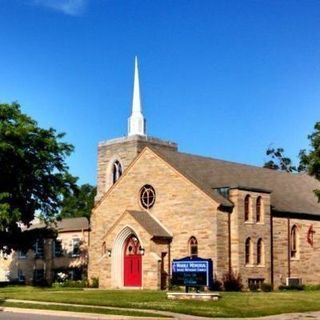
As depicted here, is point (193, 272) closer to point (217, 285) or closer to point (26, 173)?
point (217, 285)

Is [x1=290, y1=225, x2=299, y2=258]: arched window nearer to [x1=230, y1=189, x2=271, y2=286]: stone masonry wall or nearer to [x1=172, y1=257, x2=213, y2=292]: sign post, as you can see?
[x1=230, y1=189, x2=271, y2=286]: stone masonry wall

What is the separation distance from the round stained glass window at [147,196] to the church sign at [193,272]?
1178 centimetres

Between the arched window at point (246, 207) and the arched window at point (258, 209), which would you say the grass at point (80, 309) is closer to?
the arched window at point (246, 207)

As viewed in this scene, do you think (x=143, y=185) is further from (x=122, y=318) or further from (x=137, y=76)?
(x=137, y=76)

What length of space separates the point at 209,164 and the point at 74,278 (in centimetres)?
1789

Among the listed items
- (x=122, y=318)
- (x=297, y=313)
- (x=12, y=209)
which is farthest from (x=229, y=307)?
(x=12, y=209)

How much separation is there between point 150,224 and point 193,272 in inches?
416

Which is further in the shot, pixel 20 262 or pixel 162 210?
pixel 20 262

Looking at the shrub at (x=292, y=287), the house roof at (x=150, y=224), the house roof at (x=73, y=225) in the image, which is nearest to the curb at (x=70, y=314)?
the house roof at (x=150, y=224)

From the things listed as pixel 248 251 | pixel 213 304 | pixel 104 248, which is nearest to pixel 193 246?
pixel 248 251

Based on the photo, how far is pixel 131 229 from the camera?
44.9 m

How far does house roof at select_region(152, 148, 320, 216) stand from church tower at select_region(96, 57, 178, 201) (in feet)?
65.6

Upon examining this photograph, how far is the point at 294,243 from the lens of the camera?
48.8 m

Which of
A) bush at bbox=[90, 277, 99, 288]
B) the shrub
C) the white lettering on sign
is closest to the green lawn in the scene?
the white lettering on sign
